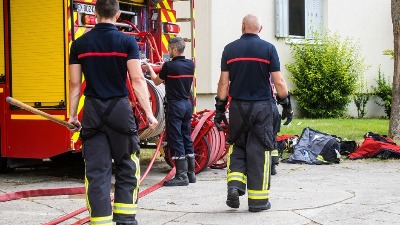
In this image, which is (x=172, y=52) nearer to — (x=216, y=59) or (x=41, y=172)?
→ (x=41, y=172)

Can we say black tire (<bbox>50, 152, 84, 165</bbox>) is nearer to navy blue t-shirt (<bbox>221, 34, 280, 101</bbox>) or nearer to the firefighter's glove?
the firefighter's glove

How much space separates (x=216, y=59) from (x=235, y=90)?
10096 millimetres

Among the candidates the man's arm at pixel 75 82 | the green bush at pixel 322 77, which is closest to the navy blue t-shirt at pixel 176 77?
the man's arm at pixel 75 82

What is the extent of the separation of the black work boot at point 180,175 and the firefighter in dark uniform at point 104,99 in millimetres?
3179

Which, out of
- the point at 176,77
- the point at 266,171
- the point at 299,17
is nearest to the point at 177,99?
the point at 176,77

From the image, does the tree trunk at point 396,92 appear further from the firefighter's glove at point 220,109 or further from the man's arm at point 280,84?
the man's arm at point 280,84

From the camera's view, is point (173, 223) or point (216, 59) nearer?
point (173, 223)

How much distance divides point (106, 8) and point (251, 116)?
2154 mm

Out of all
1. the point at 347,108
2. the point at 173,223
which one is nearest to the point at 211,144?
the point at 173,223

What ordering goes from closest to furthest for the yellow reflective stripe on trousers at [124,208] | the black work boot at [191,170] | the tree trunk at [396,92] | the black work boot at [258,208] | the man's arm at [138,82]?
the man's arm at [138,82]
the yellow reflective stripe on trousers at [124,208]
the black work boot at [258,208]
the black work boot at [191,170]
the tree trunk at [396,92]

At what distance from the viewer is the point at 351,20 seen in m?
21.0

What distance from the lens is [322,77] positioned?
19.4 metres

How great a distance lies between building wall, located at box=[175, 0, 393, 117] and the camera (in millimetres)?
17750

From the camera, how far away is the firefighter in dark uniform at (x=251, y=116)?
25.4 ft
